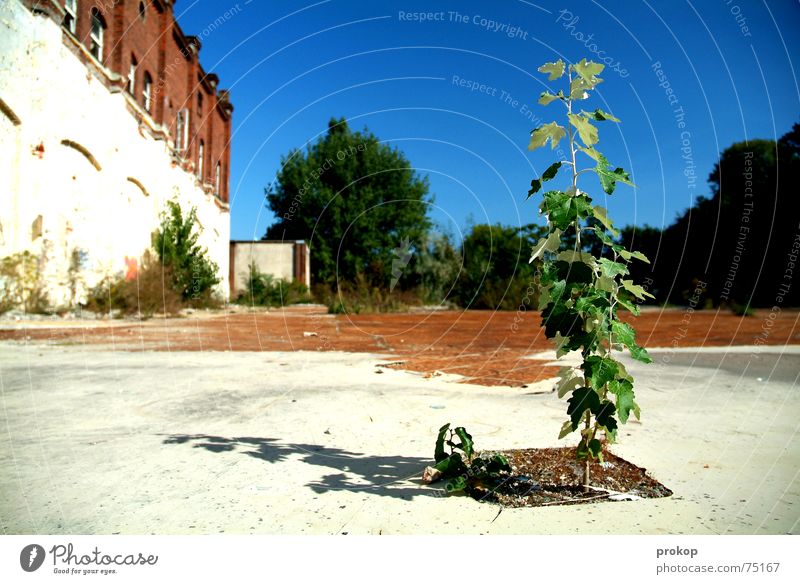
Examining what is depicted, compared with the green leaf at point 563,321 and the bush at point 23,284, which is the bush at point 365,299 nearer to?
the bush at point 23,284

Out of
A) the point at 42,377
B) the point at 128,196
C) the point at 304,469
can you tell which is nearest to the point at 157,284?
the point at 128,196

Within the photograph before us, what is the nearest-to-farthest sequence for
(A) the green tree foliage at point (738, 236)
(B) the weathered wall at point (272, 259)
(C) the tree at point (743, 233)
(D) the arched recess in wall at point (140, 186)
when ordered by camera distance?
(C) the tree at point (743, 233)
(A) the green tree foliage at point (738, 236)
(D) the arched recess in wall at point (140, 186)
(B) the weathered wall at point (272, 259)

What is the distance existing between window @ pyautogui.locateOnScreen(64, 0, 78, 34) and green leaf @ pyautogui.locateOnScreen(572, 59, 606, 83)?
10143 millimetres

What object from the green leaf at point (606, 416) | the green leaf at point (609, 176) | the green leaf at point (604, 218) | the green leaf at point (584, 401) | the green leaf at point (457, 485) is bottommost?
the green leaf at point (457, 485)

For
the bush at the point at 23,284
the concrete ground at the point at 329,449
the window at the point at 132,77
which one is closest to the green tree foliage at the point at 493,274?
the window at the point at 132,77

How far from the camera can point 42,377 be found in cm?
353

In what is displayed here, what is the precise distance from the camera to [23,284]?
7.51m

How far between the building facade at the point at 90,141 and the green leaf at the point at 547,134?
15.6 feet

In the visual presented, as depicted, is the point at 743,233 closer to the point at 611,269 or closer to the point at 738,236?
the point at 738,236

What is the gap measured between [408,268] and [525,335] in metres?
7.96

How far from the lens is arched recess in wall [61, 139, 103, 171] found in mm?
8844

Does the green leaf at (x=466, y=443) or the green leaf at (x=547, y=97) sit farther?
the green leaf at (x=466, y=443)

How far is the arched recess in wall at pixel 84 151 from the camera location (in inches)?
348

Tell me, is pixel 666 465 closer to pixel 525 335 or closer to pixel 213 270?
pixel 525 335
